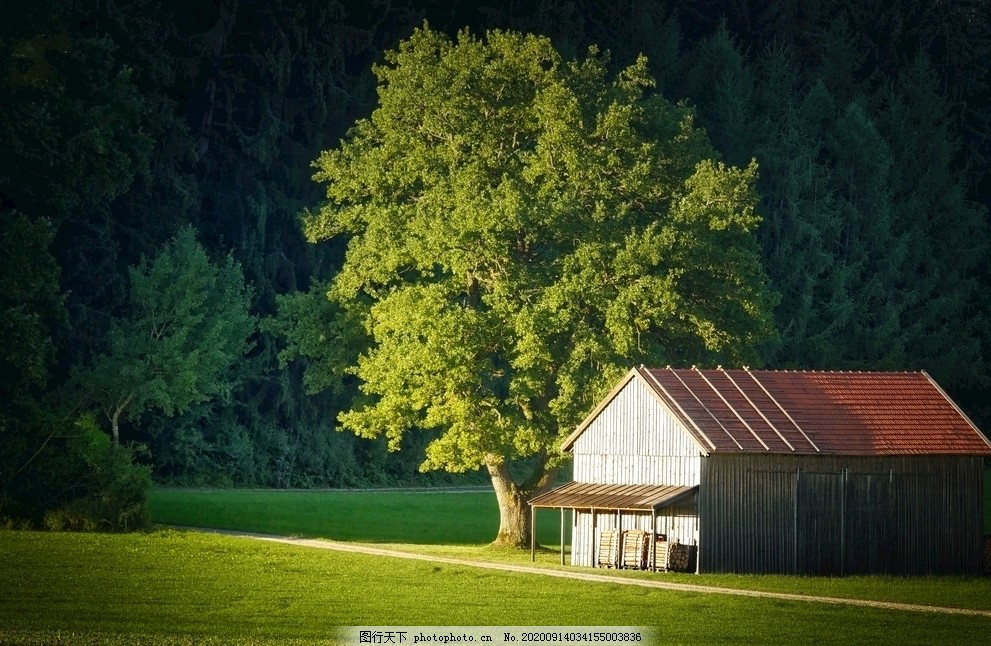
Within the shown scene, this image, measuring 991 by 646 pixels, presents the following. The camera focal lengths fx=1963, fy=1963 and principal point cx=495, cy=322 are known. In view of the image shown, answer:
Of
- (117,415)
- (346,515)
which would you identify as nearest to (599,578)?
(346,515)

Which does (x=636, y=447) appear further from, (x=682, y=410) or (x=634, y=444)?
(x=682, y=410)

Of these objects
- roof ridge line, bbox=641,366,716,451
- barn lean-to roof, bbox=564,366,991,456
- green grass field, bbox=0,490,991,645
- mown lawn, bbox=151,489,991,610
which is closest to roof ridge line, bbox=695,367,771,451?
barn lean-to roof, bbox=564,366,991,456

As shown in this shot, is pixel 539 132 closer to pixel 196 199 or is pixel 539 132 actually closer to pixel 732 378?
pixel 732 378

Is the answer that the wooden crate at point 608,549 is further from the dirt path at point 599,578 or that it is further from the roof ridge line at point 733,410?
the roof ridge line at point 733,410

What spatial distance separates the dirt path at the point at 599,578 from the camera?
148 feet

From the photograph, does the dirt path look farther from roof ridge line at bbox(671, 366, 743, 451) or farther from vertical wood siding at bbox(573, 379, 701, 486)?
roof ridge line at bbox(671, 366, 743, 451)

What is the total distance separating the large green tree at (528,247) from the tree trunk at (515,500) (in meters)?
0.07

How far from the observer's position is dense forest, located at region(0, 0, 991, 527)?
69.4m

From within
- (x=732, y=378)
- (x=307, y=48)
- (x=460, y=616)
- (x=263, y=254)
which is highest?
(x=307, y=48)

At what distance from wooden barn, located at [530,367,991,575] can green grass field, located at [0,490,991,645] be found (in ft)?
5.82

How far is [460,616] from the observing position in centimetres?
4028

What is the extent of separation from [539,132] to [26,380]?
1990 cm

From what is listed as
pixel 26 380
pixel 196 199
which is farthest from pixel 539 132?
pixel 196 199

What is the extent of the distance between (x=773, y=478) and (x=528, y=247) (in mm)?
14600
